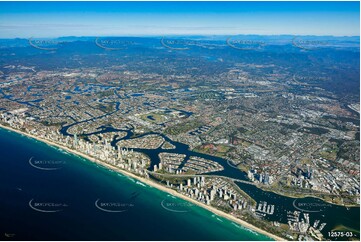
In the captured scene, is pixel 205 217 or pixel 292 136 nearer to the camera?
pixel 205 217

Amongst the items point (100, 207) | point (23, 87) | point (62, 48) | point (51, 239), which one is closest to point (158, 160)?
point (100, 207)

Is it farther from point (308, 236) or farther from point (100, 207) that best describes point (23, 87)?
point (308, 236)

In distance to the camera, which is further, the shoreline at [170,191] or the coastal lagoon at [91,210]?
the shoreline at [170,191]

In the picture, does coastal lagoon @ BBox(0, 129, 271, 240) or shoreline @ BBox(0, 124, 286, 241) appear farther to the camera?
shoreline @ BBox(0, 124, 286, 241)

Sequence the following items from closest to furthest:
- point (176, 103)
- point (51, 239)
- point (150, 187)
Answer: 1. point (51, 239)
2. point (150, 187)
3. point (176, 103)

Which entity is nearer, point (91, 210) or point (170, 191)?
point (91, 210)

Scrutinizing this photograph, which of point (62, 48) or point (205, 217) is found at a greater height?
point (62, 48)

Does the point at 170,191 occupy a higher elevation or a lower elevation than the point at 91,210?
higher

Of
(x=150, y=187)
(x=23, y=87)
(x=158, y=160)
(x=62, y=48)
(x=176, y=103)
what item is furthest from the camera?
(x=62, y=48)
